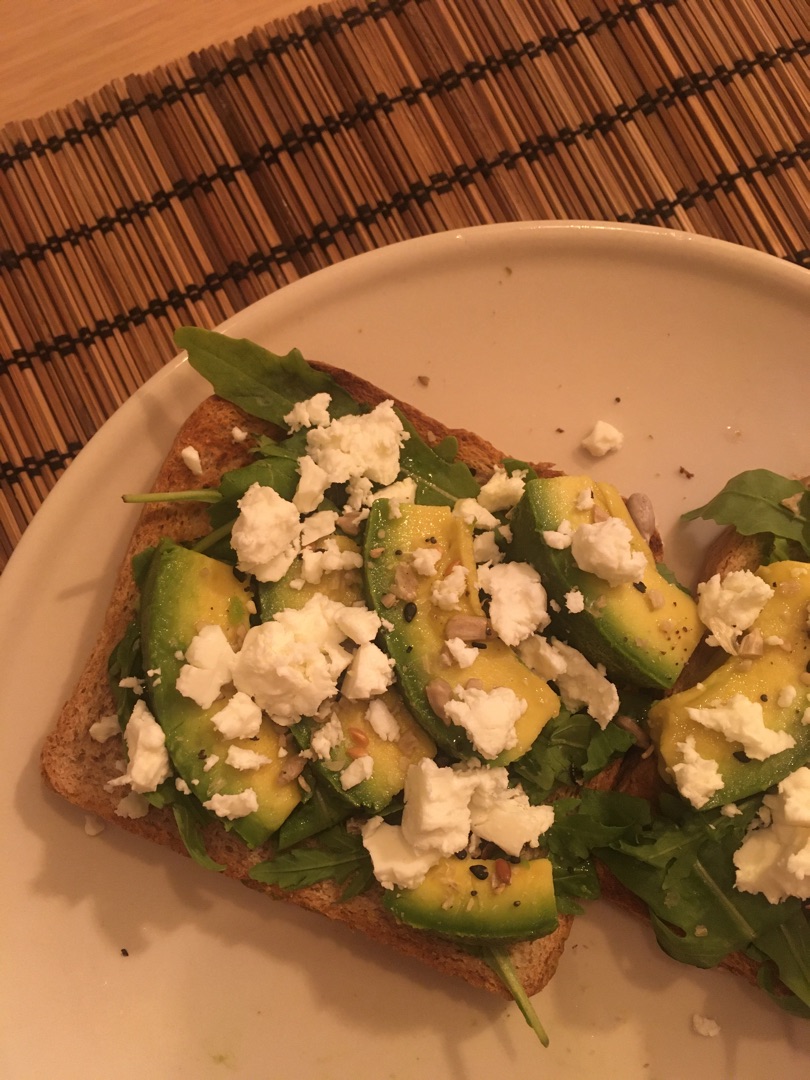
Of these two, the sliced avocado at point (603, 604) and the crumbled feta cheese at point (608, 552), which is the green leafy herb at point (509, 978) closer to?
the sliced avocado at point (603, 604)

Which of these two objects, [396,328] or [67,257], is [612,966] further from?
[67,257]

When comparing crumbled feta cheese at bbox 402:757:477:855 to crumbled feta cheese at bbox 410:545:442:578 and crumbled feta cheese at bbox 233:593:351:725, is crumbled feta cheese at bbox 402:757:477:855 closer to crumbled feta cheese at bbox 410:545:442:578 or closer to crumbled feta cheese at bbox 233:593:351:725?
crumbled feta cheese at bbox 233:593:351:725

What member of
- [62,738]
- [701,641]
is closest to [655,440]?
[701,641]

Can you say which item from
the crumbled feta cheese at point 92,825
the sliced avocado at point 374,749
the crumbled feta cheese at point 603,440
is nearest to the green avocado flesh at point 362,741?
the sliced avocado at point 374,749

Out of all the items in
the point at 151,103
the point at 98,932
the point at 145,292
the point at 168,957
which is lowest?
the point at 168,957

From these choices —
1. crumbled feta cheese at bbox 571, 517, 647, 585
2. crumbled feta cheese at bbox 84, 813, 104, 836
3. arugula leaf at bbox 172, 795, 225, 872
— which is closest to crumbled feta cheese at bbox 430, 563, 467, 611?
crumbled feta cheese at bbox 571, 517, 647, 585

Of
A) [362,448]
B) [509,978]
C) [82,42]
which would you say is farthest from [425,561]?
[82,42]
